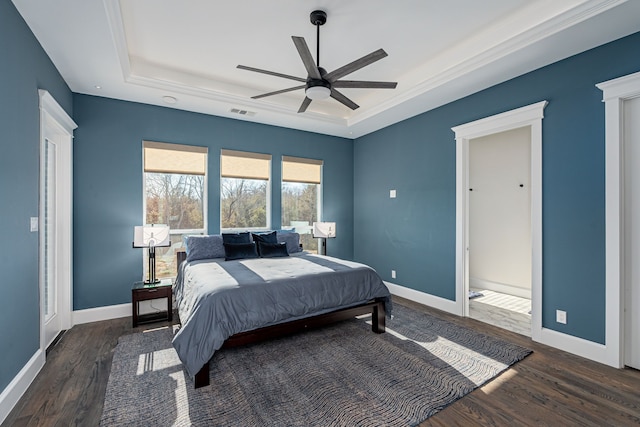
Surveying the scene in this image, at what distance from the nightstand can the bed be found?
0.67ft

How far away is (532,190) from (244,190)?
155 inches

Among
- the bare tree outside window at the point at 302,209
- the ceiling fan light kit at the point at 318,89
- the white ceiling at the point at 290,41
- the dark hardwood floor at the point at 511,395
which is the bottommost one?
the dark hardwood floor at the point at 511,395

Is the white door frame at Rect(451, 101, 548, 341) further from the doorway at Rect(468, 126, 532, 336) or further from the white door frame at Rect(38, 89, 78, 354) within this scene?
the white door frame at Rect(38, 89, 78, 354)

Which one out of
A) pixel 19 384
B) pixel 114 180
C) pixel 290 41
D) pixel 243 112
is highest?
pixel 290 41

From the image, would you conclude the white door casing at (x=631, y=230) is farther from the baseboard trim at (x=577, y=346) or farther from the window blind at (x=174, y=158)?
the window blind at (x=174, y=158)

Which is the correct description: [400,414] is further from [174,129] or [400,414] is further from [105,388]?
[174,129]

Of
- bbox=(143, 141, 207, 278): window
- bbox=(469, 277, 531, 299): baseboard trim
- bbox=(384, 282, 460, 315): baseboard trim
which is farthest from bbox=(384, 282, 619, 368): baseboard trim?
bbox=(143, 141, 207, 278): window

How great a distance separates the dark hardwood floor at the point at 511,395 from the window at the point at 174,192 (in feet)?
5.39

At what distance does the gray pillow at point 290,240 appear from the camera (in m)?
4.57

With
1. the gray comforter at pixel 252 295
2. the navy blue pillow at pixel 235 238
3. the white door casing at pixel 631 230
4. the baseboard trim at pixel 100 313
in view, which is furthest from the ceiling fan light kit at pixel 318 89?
the baseboard trim at pixel 100 313

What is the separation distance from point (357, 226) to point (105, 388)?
14.8ft

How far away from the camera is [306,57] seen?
7.61 ft

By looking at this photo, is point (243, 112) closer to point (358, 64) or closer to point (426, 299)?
point (358, 64)

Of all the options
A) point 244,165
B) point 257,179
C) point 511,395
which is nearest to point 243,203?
point 257,179
